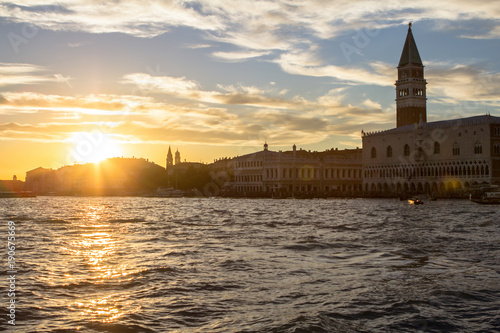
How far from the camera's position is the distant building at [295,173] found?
12106 centimetres

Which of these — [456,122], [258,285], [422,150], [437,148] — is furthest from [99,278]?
[422,150]

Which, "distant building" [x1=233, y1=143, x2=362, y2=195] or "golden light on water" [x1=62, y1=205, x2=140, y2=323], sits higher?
"distant building" [x1=233, y1=143, x2=362, y2=195]

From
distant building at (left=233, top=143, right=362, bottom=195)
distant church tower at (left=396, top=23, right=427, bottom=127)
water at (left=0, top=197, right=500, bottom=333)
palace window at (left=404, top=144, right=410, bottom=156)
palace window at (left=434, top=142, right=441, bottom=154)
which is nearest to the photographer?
water at (left=0, top=197, right=500, bottom=333)

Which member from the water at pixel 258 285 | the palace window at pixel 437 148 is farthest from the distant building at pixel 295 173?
the water at pixel 258 285

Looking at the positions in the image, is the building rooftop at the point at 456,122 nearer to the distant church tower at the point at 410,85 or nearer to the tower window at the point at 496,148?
the tower window at the point at 496,148

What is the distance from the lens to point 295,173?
401ft

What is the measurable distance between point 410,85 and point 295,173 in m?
27.6

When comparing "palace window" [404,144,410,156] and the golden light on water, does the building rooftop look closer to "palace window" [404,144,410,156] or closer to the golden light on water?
"palace window" [404,144,410,156]

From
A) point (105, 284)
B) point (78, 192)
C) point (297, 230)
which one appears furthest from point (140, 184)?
point (105, 284)

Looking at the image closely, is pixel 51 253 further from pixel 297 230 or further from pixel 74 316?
pixel 297 230

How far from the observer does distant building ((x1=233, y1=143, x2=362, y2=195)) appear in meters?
121

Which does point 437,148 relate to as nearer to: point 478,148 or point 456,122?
point 456,122

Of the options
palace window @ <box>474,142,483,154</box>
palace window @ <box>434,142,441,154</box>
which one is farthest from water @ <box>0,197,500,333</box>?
palace window @ <box>434,142,441,154</box>

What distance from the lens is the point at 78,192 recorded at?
19338cm
